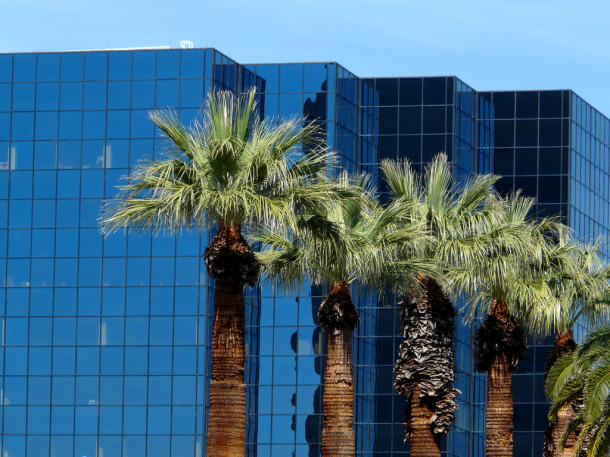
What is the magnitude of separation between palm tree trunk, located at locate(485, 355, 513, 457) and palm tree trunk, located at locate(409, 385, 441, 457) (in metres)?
3.83

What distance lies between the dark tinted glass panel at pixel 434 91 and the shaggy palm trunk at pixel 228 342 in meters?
60.9

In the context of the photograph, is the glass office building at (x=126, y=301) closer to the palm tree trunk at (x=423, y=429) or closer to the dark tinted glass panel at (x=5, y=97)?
the dark tinted glass panel at (x=5, y=97)

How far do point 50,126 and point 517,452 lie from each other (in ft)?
109

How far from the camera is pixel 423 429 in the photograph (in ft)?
135

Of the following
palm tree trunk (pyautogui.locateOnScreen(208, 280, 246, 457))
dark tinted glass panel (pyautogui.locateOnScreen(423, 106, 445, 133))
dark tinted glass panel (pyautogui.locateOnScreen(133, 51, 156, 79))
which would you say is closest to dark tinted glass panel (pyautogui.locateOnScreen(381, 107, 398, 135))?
dark tinted glass panel (pyautogui.locateOnScreen(423, 106, 445, 133))

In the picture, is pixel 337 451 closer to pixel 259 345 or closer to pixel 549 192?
pixel 259 345

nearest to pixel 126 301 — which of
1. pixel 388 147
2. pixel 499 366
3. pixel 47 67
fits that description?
pixel 47 67

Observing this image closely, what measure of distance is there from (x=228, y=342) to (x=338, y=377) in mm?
7517

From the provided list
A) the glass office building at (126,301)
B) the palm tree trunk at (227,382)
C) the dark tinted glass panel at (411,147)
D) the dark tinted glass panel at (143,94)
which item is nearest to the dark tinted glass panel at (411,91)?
the dark tinted glass panel at (411,147)

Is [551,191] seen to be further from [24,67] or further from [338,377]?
[338,377]

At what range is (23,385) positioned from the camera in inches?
3214

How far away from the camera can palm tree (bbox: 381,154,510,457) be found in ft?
134

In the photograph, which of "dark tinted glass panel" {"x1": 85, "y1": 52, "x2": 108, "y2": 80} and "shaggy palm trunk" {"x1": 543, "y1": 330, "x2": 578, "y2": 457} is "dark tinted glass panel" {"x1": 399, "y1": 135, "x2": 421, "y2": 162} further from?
"shaggy palm trunk" {"x1": 543, "y1": 330, "x2": 578, "y2": 457}

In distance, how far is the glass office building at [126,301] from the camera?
80.4 meters
